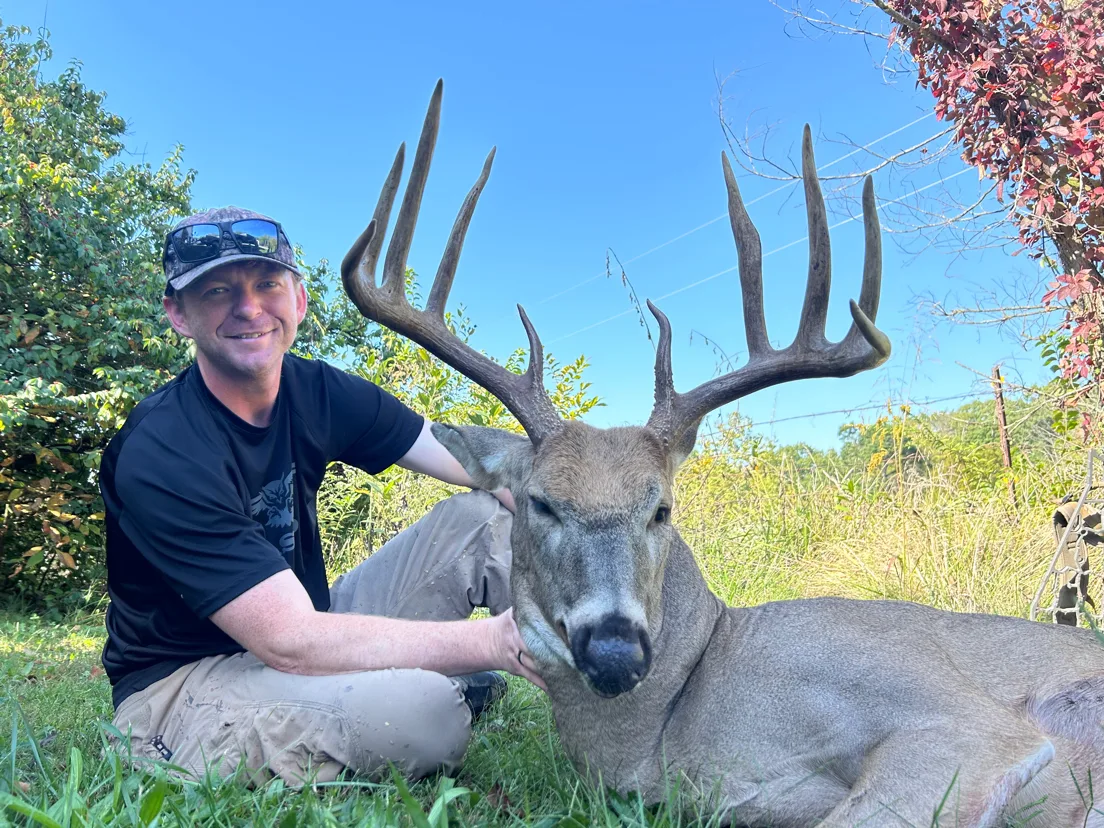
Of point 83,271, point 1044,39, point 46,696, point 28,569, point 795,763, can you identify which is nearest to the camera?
point 795,763

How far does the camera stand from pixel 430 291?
12.3 feet

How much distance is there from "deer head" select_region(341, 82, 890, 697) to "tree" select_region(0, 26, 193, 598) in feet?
25.3

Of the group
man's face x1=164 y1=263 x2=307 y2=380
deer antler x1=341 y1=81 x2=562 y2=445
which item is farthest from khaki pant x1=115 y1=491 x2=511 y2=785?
man's face x1=164 y1=263 x2=307 y2=380

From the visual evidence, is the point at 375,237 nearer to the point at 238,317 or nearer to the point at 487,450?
the point at 238,317

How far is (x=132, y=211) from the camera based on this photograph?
41.0ft

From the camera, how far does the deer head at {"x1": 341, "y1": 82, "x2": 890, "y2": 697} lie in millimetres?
2619

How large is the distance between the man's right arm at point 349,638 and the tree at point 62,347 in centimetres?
800

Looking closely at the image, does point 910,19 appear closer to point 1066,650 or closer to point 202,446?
point 1066,650

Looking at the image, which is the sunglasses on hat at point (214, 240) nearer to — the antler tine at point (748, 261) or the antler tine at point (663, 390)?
the antler tine at point (663, 390)

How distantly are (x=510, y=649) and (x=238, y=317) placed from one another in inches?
A: 76.0

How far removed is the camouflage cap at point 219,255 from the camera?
367cm

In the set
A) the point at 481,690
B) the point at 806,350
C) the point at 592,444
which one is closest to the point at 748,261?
the point at 806,350

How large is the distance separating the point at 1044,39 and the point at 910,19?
3.90ft

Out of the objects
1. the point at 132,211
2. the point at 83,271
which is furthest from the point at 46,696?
the point at 132,211
